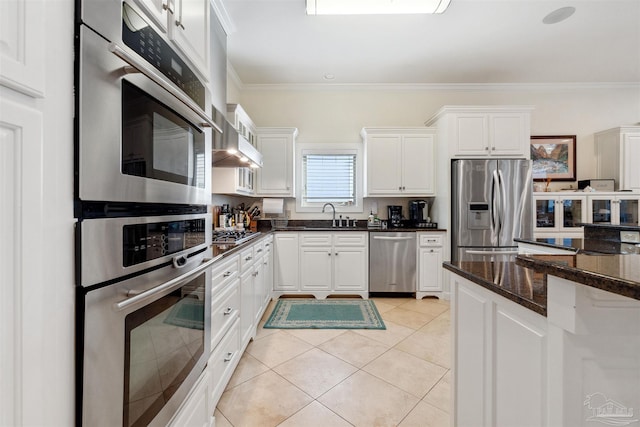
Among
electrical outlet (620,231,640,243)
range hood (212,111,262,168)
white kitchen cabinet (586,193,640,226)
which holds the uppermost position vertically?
range hood (212,111,262,168)

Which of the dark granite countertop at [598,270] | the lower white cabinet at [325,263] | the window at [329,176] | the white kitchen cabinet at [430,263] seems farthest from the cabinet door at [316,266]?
the dark granite countertop at [598,270]

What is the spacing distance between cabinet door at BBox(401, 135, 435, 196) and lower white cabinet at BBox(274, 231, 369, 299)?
996 millimetres

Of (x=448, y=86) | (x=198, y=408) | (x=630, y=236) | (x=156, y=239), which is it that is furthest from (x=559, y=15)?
(x=198, y=408)

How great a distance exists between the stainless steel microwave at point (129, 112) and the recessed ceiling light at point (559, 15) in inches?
133

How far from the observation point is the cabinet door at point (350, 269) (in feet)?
11.6

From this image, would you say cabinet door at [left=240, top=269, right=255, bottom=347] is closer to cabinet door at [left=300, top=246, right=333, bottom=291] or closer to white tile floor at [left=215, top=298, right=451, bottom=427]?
white tile floor at [left=215, top=298, right=451, bottom=427]

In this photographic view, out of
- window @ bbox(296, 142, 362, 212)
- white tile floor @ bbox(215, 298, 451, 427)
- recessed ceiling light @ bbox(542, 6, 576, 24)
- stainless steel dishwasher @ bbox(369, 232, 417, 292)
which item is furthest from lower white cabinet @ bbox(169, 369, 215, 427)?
recessed ceiling light @ bbox(542, 6, 576, 24)

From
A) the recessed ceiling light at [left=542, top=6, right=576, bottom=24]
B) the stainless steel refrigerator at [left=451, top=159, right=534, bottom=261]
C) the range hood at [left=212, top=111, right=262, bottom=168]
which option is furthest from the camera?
the stainless steel refrigerator at [left=451, top=159, right=534, bottom=261]

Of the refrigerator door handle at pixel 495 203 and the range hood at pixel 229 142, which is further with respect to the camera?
the refrigerator door handle at pixel 495 203

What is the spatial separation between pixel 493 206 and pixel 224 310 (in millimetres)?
3250

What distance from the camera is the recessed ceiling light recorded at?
8.11 feet

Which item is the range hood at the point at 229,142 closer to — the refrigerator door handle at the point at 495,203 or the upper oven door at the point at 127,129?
the upper oven door at the point at 127,129

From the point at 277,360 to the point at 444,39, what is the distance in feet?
11.8

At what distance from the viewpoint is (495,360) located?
0.95 meters
